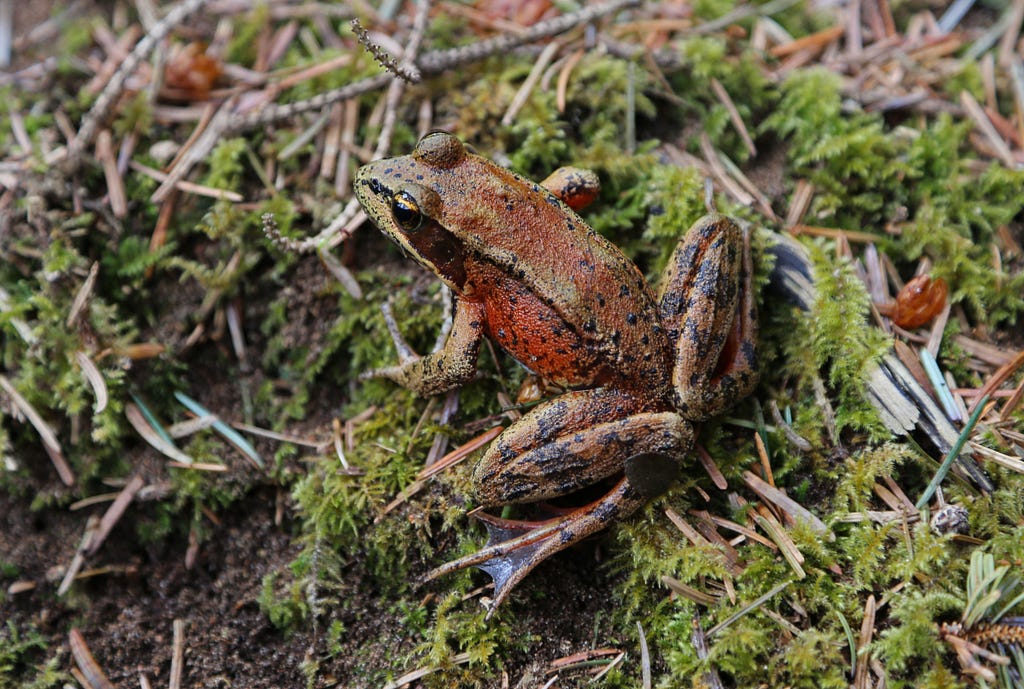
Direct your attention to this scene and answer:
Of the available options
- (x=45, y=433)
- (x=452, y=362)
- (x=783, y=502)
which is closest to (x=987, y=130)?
(x=783, y=502)

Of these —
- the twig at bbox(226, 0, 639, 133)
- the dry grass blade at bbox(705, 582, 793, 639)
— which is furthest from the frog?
the twig at bbox(226, 0, 639, 133)

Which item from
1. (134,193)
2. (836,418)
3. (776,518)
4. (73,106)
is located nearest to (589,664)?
(776,518)

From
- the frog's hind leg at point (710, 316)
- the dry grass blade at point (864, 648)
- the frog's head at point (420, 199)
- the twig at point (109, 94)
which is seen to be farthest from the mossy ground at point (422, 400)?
the frog's head at point (420, 199)

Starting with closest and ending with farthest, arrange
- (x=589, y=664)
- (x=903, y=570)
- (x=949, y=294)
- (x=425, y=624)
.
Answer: (x=903, y=570) → (x=589, y=664) → (x=425, y=624) → (x=949, y=294)

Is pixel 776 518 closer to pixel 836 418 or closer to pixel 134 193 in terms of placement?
pixel 836 418

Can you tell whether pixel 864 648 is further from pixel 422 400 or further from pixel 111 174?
pixel 111 174

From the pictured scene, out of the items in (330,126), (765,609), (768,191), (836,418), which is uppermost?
(330,126)
